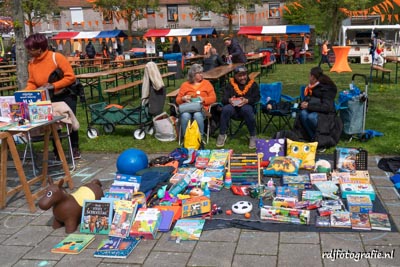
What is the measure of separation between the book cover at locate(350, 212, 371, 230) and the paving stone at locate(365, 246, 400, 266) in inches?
13.2

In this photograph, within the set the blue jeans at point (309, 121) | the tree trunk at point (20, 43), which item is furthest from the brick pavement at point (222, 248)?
the tree trunk at point (20, 43)

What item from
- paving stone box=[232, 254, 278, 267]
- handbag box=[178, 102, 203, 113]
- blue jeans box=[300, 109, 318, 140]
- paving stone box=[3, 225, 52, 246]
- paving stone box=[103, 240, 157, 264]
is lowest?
paving stone box=[3, 225, 52, 246]

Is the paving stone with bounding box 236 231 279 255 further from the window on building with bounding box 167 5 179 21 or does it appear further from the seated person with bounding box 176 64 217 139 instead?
the window on building with bounding box 167 5 179 21

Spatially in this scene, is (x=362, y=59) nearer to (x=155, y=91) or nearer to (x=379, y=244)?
(x=155, y=91)

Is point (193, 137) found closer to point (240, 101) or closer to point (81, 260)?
point (240, 101)

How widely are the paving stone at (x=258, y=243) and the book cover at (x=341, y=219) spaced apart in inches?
21.5

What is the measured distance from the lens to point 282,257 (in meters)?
3.31

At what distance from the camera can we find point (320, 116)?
19.6 feet

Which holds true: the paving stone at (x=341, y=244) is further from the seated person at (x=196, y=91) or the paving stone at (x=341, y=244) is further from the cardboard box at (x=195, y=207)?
the seated person at (x=196, y=91)

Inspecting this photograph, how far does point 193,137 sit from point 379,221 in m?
3.08

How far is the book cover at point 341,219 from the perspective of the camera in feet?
12.3

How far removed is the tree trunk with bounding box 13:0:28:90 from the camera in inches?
266

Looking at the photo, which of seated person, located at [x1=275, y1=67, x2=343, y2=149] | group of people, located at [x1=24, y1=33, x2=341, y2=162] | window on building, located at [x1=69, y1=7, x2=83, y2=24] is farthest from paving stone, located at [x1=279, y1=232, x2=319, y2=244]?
window on building, located at [x1=69, y1=7, x2=83, y2=24]

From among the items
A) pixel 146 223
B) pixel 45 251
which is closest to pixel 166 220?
pixel 146 223
